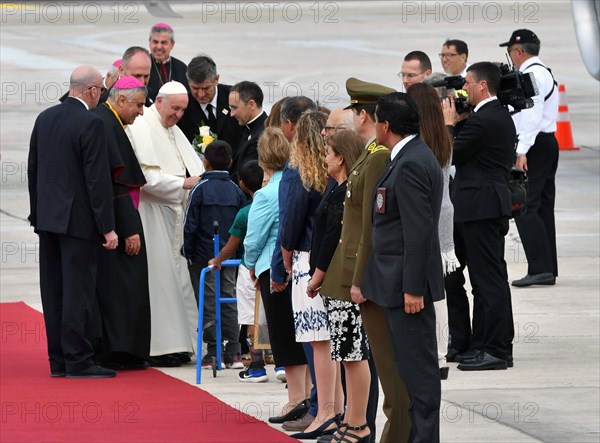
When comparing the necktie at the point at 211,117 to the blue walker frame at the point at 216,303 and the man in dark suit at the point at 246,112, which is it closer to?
the man in dark suit at the point at 246,112

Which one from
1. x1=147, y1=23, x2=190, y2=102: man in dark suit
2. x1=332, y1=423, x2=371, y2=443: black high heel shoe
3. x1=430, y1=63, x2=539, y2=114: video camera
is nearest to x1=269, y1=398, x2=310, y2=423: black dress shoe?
x1=332, y1=423, x2=371, y2=443: black high heel shoe

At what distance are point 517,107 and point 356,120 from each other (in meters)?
2.65

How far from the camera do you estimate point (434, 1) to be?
38188 mm

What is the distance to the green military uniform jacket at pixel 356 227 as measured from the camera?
7.33 m

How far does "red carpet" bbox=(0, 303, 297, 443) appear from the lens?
8.31 metres

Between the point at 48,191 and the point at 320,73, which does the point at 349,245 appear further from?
the point at 320,73

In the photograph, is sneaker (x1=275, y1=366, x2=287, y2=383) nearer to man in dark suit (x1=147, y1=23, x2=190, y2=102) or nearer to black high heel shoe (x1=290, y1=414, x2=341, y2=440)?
black high heel shoe (x1=290, y1=414, x2=341, y2=440)

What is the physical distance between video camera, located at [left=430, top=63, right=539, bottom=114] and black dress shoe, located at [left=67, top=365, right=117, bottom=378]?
3.07 metres

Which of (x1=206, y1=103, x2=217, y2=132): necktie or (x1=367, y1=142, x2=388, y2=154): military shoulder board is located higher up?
(x1=206, y1=103, x2=217, y2=132): necktie

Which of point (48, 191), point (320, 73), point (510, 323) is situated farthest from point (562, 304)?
point (320, 73)

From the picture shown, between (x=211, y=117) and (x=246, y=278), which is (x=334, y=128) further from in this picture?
(x=211, y=117)

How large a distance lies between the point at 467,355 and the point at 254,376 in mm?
1608

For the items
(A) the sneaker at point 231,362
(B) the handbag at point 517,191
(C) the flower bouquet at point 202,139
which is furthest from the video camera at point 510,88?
(A) the sneaker at point 231,362

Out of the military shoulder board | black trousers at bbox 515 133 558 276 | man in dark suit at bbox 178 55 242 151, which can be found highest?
man in dark suit at bbox 178 55 242 151
